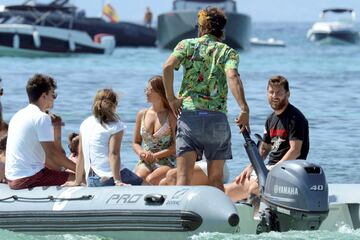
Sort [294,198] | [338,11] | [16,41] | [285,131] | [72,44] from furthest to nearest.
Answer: [338,11] < [72,44] < [16,41] < [285,131] < [294,198]

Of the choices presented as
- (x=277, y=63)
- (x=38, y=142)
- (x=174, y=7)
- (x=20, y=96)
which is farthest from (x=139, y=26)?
(x=38, y=142)

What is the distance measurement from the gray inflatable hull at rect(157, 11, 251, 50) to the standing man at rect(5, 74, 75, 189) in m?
33.8

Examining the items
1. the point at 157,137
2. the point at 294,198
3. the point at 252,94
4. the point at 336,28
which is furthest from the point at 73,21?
the point at 294,198

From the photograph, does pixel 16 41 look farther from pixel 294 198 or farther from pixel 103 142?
pixel 294 198

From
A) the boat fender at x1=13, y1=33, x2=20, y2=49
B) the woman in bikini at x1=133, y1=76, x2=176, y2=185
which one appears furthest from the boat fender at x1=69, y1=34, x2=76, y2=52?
the woman in bikini at x1=133, y1=76, x2=176, y2=185

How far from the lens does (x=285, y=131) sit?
8.08 metres

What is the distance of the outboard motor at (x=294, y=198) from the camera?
7.35 meters

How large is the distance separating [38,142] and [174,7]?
131 ft

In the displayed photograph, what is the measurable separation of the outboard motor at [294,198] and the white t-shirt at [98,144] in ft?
3.01

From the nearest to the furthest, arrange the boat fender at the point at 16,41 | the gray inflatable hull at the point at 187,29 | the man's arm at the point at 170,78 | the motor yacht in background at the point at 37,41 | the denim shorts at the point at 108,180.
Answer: the man's arm at the point at 170,78 < the denim shorts at the point at 108,180 < the boat fender at the point at 16,41 < the motor yacht in background at the point at 37,41 < the gray inflatable hull at the point at 187,29

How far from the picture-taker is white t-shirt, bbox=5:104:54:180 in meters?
7.90

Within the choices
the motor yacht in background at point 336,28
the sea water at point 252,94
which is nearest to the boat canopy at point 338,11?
the motor yacht in background at point 336,28

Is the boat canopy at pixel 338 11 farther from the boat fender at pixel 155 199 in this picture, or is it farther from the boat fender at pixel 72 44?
the boat fender at pixel 155 199

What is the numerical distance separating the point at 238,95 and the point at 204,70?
35 cm
